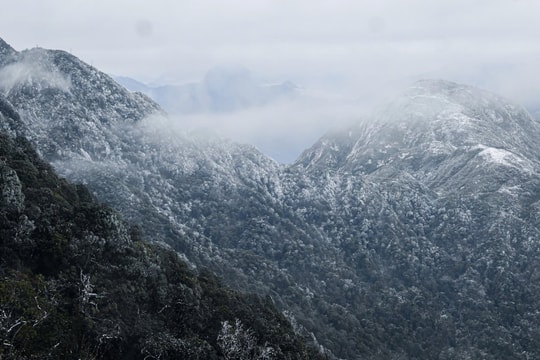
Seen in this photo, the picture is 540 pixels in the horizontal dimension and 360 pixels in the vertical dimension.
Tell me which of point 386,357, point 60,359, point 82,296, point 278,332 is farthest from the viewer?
point 386,357

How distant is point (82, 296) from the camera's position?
73.5 m

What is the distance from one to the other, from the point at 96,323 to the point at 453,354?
14104 centimetres

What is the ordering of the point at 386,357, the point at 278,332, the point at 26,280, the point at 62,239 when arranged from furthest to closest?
the point at 386,357 → the point at 278,332 → the point at 62,239 → the point at 26,280

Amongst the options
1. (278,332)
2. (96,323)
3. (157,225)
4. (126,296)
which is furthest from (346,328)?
(96,323)

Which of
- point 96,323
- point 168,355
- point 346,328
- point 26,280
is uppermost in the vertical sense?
point 26,280

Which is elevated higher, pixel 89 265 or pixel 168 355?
pixel 89 265

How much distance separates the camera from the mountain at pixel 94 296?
64.5 m

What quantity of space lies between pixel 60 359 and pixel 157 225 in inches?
4631

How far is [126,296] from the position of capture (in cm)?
8425

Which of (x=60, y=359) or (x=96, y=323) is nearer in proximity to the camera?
(x=60, y=359)

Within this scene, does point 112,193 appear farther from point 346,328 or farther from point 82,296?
point 82,296

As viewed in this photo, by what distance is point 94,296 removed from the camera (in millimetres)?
77188

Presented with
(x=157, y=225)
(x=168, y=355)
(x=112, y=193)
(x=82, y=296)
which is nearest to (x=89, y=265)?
(x=82, y=296)

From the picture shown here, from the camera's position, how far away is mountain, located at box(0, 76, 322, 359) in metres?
64.5
